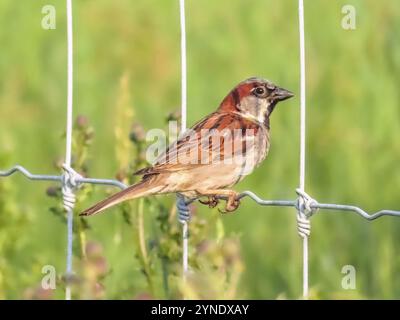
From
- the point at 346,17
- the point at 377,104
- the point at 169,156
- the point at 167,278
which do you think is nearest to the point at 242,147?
the point at 169,156

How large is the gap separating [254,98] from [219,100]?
1.93 m

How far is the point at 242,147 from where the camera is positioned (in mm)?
3742

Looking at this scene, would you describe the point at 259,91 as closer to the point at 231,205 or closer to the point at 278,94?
the point at 278,94

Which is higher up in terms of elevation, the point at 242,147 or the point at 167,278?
the point at 242,147

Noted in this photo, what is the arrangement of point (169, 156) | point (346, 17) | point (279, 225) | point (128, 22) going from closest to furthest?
point (169, 156) → point (279, 225) → point (346, 17) → point (128, 22)

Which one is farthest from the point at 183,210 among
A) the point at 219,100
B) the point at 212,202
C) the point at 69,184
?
the point at 219,100

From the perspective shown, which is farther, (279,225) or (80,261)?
(279,225)

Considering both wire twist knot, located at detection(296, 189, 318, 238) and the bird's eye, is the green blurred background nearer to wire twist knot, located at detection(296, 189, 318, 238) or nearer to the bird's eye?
wire twist knot, located at detection(296, 189, 318, 238)

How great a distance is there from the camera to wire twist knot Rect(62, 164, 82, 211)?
384cm

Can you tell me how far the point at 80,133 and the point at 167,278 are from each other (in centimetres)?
43

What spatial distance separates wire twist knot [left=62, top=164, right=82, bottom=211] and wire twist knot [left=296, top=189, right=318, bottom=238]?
1.92ft

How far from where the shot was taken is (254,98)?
3.87 m
